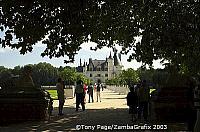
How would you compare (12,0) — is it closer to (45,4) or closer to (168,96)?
(45,4)

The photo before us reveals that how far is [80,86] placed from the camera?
23.4 m

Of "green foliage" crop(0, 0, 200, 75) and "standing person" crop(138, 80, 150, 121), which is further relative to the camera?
"standing person" crop(138, 80, 150, 121)

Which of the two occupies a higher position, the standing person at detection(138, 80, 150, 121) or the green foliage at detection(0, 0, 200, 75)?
the green foliage at detection(0, 0, 200, 75)

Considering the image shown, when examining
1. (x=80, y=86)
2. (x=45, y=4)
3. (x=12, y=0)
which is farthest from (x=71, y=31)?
(x=80, y=86)

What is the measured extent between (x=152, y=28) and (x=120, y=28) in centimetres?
191

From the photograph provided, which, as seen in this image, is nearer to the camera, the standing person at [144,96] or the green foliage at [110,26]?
the green foliage at [110,26]

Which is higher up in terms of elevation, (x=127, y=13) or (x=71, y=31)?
(x=127, y=13)

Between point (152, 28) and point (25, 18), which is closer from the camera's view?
point (25, 18)

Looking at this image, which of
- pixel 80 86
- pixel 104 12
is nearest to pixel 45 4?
pixel 104 12

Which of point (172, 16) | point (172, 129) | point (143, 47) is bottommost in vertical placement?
point (172, 129)

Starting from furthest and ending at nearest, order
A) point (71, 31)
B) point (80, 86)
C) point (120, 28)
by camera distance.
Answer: point (80, 86), point (120, 28), point (71, 31)

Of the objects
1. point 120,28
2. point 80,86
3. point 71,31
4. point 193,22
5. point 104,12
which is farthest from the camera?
point 80,86

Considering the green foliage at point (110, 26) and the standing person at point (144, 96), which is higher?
the green foliage at point (110, 26)

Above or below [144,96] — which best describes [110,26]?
above
